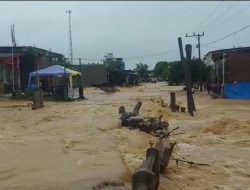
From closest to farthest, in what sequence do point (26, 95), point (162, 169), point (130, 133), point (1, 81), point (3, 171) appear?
1. point (3, 171)
2. point (162, 169)
3. point (130, 133)
4. point (26, 95)
5. point (1, 81)

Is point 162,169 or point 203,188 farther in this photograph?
point 162,169

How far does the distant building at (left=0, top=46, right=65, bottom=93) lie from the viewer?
4621 centimetres

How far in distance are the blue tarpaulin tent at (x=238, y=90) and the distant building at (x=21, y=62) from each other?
17205 millimetres

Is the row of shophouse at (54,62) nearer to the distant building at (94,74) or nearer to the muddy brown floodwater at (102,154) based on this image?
the distant building at (94,74)

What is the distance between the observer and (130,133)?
16.6 metres

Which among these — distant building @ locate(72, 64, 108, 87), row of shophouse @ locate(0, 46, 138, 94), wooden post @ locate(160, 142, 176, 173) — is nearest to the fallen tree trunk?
wooden post @ locate(160, 142, 176, 173)

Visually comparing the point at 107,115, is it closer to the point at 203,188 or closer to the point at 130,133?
the point at 130,133

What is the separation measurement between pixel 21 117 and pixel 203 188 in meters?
14.2

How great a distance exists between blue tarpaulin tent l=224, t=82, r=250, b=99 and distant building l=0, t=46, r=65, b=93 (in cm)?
Answer: 1721

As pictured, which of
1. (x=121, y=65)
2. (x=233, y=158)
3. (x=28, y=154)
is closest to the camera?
(x=28, y=154)

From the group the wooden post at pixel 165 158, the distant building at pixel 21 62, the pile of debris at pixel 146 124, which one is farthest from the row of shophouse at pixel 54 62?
the wooden post at pixel 165 158

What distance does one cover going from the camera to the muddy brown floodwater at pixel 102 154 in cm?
950

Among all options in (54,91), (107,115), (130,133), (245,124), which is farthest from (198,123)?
(54,91)

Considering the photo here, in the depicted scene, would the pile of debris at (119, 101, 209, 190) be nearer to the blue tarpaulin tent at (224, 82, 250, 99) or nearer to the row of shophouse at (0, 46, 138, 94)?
the blue tarpaulin tent at (224, 82, 250, 99)
